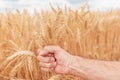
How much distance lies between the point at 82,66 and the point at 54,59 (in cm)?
12

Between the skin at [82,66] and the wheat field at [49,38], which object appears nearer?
the skin at [82,66]

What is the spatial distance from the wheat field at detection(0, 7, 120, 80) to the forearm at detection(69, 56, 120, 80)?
0.23 feet

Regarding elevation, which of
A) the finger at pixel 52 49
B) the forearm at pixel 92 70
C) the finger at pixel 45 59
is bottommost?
the forearm at pixel 92 70

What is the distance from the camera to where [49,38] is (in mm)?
1387

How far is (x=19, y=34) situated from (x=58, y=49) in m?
0.27

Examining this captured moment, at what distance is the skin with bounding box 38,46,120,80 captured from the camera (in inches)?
49.8

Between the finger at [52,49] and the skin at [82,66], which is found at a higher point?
the finger at [52,49]

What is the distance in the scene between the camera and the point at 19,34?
1.50 m

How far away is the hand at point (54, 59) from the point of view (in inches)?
50.4

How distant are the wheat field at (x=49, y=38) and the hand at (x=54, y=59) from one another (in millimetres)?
38

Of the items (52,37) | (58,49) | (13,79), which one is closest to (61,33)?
(52,37)

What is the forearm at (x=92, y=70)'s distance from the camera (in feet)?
4.14

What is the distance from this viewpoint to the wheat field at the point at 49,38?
1390 millimetres

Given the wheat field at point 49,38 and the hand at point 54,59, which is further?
the wheat field at point 49,38
